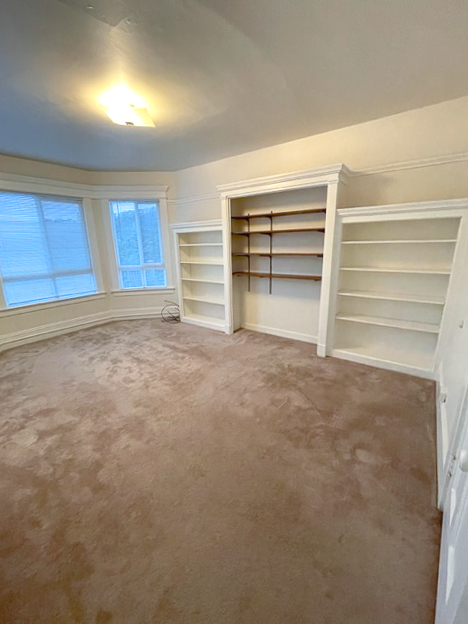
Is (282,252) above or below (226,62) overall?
below

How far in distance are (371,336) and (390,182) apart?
67.5 inches

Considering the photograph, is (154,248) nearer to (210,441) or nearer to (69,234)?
(69,234)

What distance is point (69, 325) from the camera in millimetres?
4426

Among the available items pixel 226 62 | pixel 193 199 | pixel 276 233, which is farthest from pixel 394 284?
pixel 193 199

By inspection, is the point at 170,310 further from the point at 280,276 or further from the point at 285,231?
the point at 285,231

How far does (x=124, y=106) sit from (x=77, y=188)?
2.50m

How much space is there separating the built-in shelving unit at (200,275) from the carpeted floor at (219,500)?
1.89 meters

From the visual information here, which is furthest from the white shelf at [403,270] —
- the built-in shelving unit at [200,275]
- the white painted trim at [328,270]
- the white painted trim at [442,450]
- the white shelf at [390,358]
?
the built-in shelving unit at [200,275]

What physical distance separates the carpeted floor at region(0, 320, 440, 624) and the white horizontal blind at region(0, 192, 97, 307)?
1.81 meters

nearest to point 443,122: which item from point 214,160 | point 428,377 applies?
point 428,377

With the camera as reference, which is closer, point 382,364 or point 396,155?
point 396,155

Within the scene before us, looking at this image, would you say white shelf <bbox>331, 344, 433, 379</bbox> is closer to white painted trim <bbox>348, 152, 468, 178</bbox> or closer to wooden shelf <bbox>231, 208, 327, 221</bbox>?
wooden shelf <bbox>231, 208, 327, 221</bbox>

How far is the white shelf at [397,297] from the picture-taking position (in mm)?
2572

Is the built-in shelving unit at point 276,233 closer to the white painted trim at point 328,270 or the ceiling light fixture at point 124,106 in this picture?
the white painted trim at point 328,270
